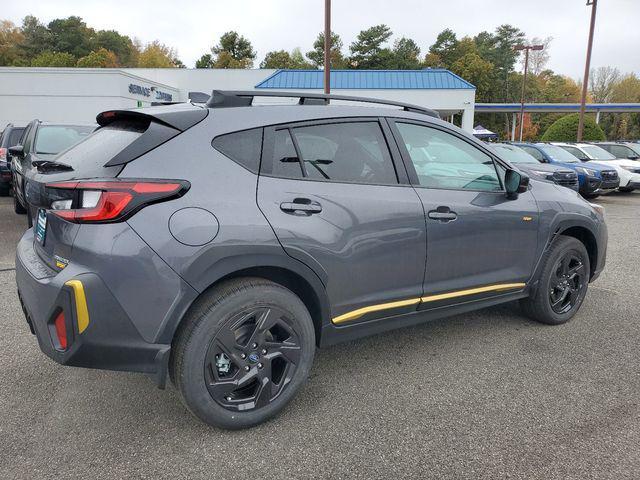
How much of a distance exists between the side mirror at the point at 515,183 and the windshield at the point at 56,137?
6.20 m

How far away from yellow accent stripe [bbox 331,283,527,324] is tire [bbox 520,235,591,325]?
0.26 meters

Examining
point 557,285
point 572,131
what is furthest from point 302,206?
point 572,131

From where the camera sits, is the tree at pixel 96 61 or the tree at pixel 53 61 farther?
the tree at pixel 96 61

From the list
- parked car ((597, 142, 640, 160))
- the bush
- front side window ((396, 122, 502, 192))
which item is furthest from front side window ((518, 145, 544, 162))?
the bush

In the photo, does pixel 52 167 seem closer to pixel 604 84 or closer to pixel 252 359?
pixel 252 359

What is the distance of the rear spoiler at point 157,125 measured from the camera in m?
2.36

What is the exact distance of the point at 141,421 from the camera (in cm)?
270

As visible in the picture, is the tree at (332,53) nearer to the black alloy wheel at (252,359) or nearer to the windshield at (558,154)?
the windshield at (558,154)

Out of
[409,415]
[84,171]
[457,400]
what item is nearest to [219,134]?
[84,171]

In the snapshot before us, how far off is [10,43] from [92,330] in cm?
8259

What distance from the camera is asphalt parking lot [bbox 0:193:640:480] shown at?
2.35m

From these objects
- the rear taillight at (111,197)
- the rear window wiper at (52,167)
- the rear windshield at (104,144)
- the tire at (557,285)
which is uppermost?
the rear windshield at (104,144)

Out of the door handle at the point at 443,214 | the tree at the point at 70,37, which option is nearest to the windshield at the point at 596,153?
the door handle at the point at 443,214

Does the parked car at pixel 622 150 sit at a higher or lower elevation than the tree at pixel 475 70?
lower
